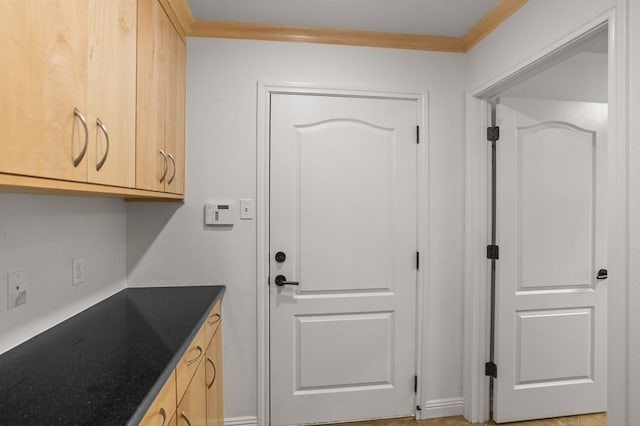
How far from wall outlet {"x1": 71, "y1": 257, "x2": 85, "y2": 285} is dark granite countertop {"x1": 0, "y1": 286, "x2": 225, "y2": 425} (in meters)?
0.15

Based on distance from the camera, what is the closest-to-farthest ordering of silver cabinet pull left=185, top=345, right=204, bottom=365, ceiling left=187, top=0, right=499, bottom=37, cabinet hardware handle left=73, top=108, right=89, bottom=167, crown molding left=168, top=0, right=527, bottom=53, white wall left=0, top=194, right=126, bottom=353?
cabinet hardware handle left=73, top=108, right=89, bottom=167 → white wall left=0, top=194, right=126, bottom=353 → silver cabinet pull left=185, top=345, right=204, bottom=365 → ceiling left=187, top=0, right=499, bottom=37 → crown molding left=168, top=0, right=527, bottom=53

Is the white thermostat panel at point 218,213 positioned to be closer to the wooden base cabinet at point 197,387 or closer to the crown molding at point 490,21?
the wooden base cabinet at point 197,387

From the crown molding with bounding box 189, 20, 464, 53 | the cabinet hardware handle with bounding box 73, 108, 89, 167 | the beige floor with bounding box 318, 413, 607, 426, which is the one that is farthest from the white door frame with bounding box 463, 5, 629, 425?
the cabinet hardware handle with bounding box 73, 108, 89, 167

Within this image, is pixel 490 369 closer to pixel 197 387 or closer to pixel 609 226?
pixel 609 226

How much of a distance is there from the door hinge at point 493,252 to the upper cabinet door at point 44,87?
84.9 inches

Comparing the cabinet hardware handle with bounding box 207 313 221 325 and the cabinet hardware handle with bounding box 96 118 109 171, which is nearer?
the cabinet hardware handle with bounding box 96 118 109 171

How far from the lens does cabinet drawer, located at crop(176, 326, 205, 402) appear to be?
1.18m

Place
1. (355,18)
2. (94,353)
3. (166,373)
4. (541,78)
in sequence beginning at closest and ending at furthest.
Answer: (166,373)
(94,353)
(355,18)
(541,78)

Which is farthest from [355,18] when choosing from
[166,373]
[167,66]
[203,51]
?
[166,373]

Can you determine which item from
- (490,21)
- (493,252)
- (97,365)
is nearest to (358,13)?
(490,21)

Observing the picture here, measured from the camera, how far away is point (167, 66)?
1721 mm

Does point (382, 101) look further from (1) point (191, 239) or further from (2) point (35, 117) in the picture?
(2) point (35, 117)

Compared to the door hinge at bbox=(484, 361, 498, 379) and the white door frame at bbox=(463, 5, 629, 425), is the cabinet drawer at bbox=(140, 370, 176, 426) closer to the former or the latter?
the white door frame at bbox=(463, 5, 629, 425)

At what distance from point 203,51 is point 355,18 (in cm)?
91
